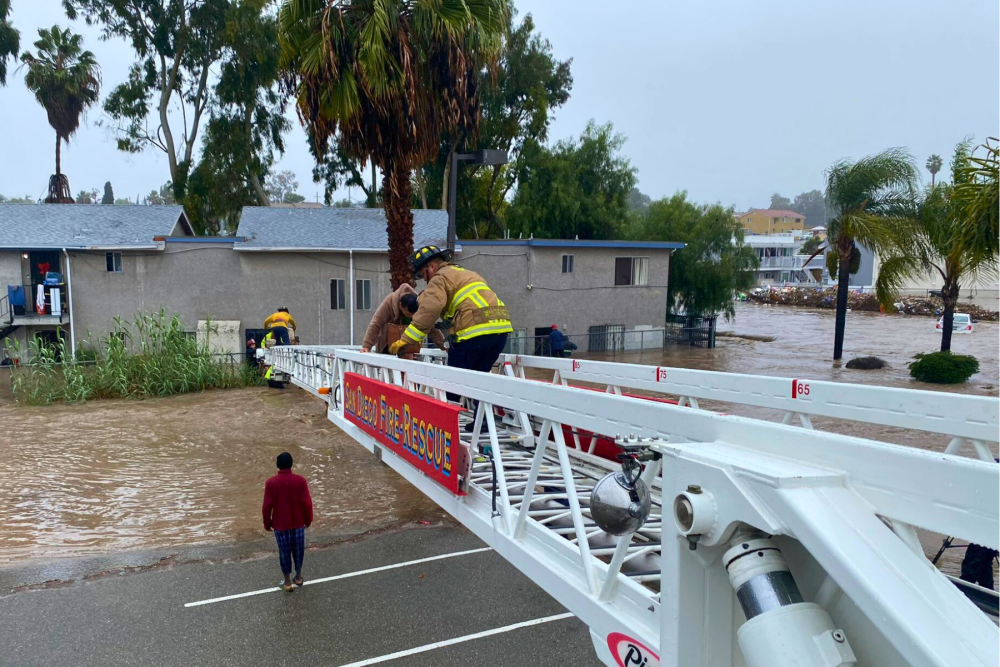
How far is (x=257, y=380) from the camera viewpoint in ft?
59.7

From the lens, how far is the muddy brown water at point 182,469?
28.2ft

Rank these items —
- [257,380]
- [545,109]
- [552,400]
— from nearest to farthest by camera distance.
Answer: [552,400] < [257,380] < [545,109]

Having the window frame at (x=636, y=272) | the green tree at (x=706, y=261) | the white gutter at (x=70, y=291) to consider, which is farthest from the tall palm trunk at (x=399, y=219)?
the green tree at (x=706, y=261)

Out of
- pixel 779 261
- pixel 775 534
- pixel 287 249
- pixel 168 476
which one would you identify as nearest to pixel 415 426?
pixel 775 534

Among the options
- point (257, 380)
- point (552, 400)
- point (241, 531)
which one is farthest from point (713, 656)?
point (257, 380)

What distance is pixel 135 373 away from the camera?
1711cm

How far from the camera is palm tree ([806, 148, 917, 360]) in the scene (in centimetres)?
2045

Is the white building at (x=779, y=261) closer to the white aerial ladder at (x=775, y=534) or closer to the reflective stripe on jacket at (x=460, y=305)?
the reflective stripe on jacket at (x=460, y=305)

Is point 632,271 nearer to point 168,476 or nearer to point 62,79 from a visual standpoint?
point 168,476

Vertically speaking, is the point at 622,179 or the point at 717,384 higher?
the point at 622,179

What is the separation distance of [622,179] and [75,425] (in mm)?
27999

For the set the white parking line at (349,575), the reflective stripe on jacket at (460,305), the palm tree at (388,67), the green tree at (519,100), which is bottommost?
the white parking line at (349,575)

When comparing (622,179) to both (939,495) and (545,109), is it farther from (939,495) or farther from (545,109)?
(939,495)

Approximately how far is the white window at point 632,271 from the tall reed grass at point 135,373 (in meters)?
15.1
